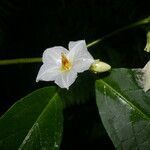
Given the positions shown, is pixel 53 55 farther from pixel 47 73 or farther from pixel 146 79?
pixel 146 79

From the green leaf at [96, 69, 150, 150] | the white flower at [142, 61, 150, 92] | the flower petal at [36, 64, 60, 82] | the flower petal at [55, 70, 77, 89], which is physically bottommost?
the green leaf at [96, 69, 150, 150]

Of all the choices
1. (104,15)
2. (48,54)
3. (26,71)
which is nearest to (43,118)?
(48,54)

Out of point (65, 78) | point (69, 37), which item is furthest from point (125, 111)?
point (69, 37)

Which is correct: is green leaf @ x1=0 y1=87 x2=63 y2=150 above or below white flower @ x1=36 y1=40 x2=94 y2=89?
below

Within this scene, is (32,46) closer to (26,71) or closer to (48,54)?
(26,71)

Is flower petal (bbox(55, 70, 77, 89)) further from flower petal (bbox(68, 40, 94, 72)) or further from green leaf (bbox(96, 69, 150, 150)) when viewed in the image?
green leaf (bbox(96, 69, 150, 150))

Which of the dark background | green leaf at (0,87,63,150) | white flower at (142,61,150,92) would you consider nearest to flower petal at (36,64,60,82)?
green leaf at (0,87,63,150)

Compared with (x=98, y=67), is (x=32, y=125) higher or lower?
lower

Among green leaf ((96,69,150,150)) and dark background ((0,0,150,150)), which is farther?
dark background ((0,0,150,150))
